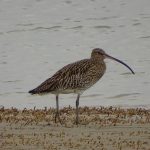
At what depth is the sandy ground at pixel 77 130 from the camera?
41.0 ft

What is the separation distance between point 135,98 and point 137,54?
21.1ft

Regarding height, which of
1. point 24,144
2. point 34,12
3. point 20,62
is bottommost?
point 24,144

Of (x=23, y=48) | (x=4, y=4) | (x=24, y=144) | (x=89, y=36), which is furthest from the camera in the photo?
(x=4, y=4)

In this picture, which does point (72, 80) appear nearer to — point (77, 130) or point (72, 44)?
point (77, 130)

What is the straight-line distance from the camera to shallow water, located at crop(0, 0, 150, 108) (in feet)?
69.9

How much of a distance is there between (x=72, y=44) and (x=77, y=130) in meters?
15.1

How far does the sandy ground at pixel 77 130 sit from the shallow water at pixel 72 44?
2822 mm

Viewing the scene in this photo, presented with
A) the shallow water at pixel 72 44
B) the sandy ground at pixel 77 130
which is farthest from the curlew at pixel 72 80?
the shallow water at pixel 72 44

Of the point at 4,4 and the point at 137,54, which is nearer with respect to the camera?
the point at 137,54

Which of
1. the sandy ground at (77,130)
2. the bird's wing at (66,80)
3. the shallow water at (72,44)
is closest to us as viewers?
the sandy ground at (77,130)

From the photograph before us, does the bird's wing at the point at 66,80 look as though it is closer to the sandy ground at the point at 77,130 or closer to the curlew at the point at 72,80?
the curlew at the point at 72,80

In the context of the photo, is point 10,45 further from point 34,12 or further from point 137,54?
point 34,12

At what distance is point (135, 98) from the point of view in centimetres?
2058

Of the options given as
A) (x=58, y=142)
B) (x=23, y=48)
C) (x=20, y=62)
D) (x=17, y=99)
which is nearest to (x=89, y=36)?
(x=23, y=48)
